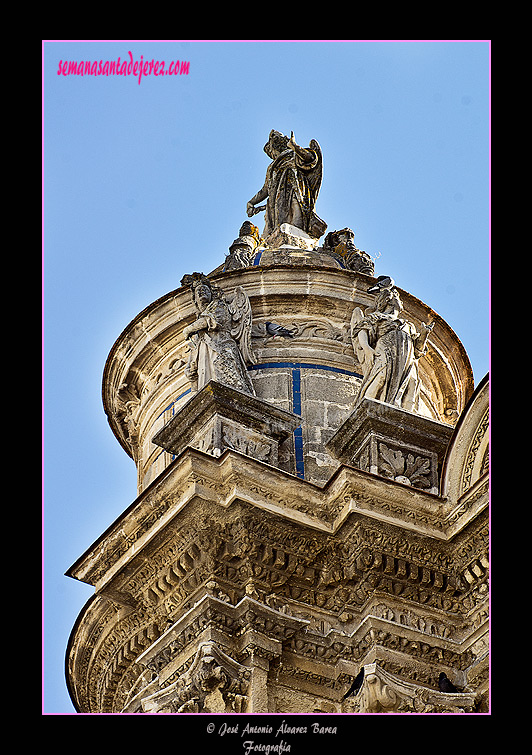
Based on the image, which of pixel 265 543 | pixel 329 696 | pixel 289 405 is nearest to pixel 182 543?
pixel 265 543

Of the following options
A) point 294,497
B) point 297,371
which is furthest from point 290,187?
point 294,497

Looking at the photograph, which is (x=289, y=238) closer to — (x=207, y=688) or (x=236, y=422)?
(x=236, y=422)

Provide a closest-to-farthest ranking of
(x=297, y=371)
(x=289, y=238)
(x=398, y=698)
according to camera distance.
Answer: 1. (x=398, y=698)
2. (x=297, y=371)
3. (x=289, y=238)

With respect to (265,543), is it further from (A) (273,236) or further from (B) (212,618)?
(A) (273,236)

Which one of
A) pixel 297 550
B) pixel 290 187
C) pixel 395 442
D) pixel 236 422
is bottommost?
pixel 297 550

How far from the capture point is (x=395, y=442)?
1474cm

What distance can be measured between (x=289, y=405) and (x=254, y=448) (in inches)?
54.7

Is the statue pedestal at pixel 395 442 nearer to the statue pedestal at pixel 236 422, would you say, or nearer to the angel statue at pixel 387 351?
the angel statue at pixel 387 351

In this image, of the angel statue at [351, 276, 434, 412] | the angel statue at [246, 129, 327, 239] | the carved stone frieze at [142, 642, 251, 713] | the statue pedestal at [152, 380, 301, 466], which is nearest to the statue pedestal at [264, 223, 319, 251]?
the angel statue at [246, 129, 327, 239]

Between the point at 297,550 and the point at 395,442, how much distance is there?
5.45 feet

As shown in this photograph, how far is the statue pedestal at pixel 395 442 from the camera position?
1455cm

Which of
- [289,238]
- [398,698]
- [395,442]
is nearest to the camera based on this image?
[398,698]

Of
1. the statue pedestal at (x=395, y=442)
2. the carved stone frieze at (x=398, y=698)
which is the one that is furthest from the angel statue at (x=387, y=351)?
the carved stone frieze at (x=398, y=698)

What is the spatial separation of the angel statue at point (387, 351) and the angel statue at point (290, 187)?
3674mm
